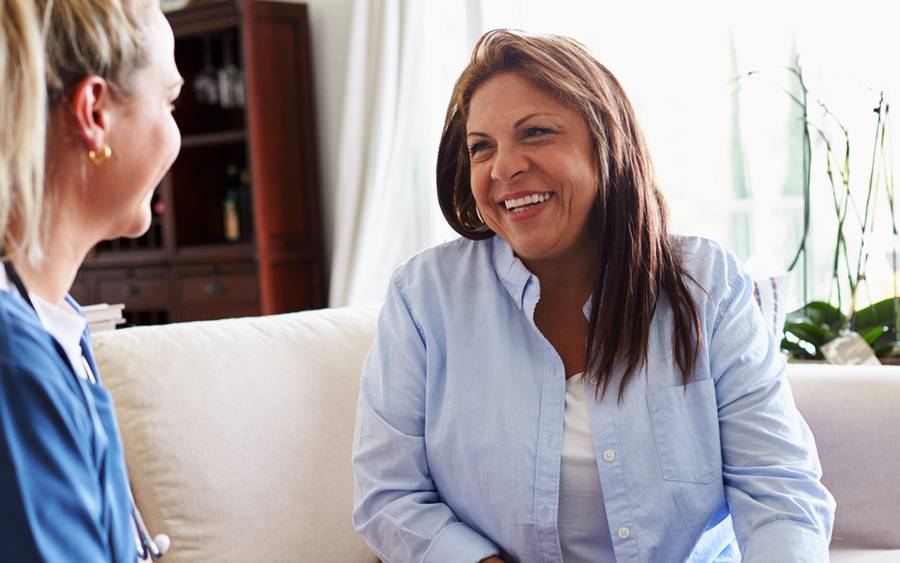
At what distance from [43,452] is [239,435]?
99 cm

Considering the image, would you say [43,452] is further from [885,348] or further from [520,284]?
[885,348]

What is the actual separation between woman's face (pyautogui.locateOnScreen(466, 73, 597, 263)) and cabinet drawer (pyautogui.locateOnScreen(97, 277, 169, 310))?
310cm

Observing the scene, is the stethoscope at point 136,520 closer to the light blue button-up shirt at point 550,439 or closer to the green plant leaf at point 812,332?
the light blue button-up shirt at point 550,439

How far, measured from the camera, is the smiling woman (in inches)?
55.5

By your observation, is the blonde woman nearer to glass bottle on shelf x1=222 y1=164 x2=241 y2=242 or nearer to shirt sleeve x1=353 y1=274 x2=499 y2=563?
shirt sleeve x1=353 y1=274 x2=499 y2=563

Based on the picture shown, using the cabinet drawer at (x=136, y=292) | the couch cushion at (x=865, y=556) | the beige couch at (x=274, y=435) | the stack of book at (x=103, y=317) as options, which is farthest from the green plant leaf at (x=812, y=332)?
the cabinet drawer at (x=136, y=292)

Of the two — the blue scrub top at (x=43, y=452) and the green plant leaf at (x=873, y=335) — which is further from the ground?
the blue scrub top at (x=43, y=452)

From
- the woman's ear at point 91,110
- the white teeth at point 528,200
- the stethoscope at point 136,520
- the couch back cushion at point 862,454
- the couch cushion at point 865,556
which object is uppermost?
the woman's ear at point 91,110

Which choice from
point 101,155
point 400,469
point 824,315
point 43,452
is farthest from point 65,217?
point 824,315

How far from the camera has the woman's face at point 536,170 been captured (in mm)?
1499

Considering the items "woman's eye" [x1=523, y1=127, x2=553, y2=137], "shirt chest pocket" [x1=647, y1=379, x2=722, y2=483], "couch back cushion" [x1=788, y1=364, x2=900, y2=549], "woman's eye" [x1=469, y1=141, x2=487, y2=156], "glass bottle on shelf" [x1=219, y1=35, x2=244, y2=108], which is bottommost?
"couch back cushion" [x1=788, y1=364, x2=900, y2=549]

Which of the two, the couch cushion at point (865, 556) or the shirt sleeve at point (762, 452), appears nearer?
the shirt sleeve at point (762, 452)

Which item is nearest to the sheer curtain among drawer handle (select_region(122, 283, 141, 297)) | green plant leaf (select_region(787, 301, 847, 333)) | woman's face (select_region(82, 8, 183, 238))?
green plant leaf (select_region(787, 301, 847, 333))

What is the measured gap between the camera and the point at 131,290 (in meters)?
4.43
